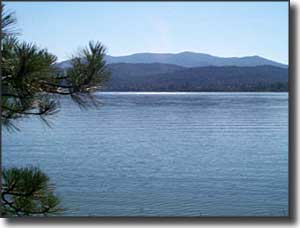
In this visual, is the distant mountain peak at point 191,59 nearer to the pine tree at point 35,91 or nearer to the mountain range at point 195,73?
the mountain range at point 195,73

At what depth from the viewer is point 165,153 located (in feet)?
7.72

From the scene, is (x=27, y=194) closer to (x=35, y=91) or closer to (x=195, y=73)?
(x=35, y=91)

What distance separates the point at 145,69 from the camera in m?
1.79

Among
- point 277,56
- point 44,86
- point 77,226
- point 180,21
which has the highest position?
point 180,21

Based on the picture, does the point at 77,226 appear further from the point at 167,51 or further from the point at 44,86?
the point at 167,51

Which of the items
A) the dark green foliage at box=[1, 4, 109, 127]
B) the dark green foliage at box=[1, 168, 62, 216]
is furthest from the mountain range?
the dark green foliage at box=[1, 168, 62, 216]

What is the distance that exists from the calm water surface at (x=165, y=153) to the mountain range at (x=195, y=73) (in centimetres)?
4

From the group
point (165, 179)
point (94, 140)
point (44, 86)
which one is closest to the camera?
point (44, 86)

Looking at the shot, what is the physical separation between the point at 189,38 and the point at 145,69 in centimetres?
19

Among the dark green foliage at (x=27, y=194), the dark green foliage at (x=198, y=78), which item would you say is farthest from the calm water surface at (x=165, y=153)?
the dark green foliage at (x=27, y=194)

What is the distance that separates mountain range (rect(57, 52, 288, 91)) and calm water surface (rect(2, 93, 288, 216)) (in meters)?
0.04

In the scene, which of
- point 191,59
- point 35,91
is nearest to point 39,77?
point 35,91

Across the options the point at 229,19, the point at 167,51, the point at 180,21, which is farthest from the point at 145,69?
the point at 229,19

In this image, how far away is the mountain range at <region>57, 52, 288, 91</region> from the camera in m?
1.78
